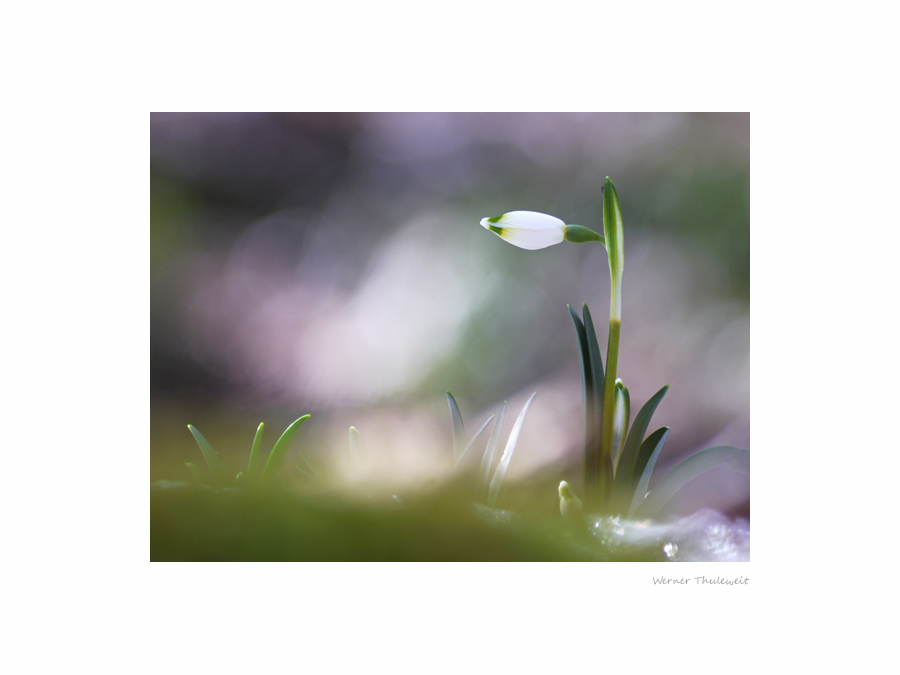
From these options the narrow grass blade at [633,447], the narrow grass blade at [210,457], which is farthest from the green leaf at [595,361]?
the narrow grass blade at [210,457]

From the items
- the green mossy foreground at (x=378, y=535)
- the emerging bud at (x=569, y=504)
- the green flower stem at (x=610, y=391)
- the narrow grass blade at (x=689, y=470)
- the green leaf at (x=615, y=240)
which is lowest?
the green mossy foreground at (x=378, y=535)

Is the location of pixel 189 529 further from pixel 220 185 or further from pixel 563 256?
pixel 563 256

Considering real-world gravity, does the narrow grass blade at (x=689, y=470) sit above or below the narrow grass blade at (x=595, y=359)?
below

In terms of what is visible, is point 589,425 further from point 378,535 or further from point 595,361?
point 378,535

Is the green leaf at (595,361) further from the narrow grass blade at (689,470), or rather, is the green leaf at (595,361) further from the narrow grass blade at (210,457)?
the narrow grass blade at (210,457)
